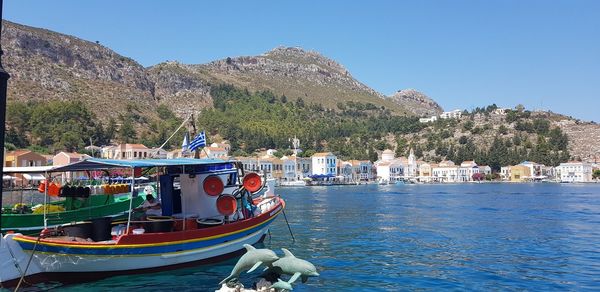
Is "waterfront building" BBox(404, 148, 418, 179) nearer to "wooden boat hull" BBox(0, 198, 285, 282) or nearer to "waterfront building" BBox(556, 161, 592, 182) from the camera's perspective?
"waterfront building" BBox(556, 161, 592, 182)

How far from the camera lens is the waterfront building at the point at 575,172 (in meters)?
158

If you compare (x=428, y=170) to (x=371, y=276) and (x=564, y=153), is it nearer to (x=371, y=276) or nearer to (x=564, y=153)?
(x=564, y=153)

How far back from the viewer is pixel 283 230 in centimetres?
2964

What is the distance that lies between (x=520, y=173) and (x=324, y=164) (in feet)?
212

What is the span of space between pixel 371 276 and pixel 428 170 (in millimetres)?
159855

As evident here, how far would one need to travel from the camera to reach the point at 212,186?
1766 centimetres

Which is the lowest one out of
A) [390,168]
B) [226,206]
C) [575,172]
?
[226,206]

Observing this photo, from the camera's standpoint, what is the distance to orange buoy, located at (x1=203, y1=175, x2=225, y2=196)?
17609 mm

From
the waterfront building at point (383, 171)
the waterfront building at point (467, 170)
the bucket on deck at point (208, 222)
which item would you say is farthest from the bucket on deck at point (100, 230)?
the waterfront building at point (467, 170)

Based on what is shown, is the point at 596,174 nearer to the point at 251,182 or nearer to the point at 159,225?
the point at 251,182

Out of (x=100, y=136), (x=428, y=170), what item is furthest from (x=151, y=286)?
(x=428, y=170)

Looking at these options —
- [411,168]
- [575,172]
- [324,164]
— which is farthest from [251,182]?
[575,172]

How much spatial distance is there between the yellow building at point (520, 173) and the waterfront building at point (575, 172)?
10648mm

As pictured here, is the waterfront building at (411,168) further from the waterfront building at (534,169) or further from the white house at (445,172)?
the waterfront building at (534,169)
